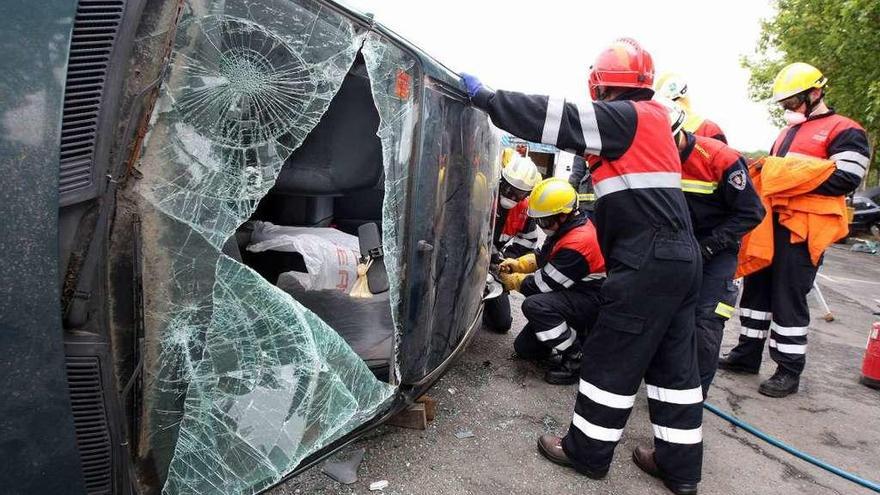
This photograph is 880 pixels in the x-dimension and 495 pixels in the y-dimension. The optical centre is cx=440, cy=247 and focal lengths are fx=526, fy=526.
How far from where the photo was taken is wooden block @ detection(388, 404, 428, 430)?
2549 millimetres

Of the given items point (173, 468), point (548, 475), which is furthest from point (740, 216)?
point (173, 468)

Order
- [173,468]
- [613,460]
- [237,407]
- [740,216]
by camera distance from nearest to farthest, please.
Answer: [173,468] < [237,407] < [613,460] < [740,216]

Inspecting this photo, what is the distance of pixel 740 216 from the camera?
304cm

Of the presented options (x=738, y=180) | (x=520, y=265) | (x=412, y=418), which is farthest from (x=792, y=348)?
(x=412, y=418)

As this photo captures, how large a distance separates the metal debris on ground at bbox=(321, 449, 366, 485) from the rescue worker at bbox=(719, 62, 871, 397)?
288 centimetres

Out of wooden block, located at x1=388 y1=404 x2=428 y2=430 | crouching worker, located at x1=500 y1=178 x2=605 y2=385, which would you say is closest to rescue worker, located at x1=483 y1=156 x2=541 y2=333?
crouching worker, located at x1=500 y1=178 x2=605 y2=385

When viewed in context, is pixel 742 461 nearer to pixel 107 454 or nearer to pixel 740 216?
pixel 740 216

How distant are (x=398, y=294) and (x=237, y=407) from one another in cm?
71

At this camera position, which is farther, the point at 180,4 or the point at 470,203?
the point at 470,203

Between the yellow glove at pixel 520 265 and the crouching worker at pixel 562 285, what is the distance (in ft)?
1.61

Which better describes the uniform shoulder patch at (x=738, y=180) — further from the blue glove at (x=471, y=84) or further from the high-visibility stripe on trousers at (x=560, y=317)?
the blue glove at (x=471, y=84)

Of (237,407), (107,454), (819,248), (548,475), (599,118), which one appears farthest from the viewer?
(819,248)

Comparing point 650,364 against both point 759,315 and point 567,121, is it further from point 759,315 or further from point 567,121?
point 759,315

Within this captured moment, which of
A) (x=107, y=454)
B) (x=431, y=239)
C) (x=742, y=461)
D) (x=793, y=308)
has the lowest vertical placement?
(x=742, y=461)
